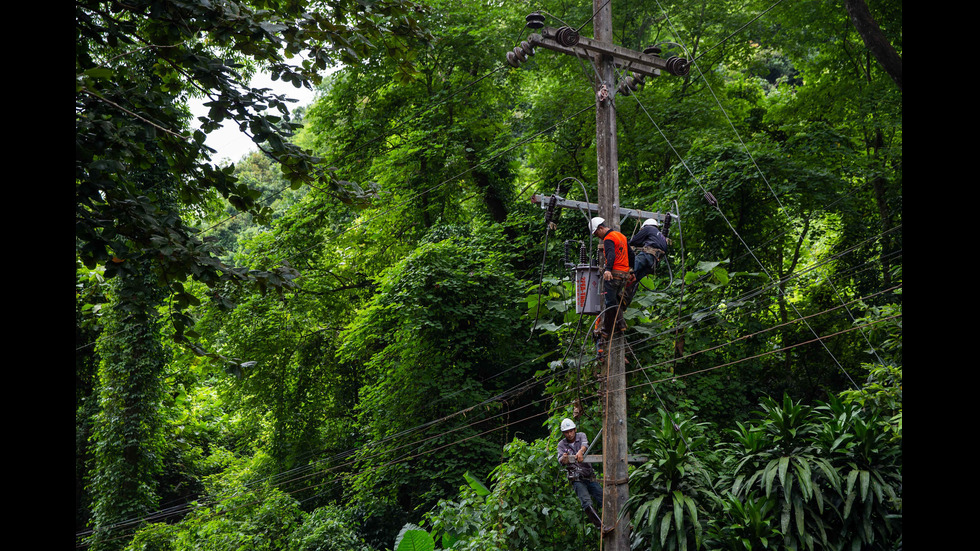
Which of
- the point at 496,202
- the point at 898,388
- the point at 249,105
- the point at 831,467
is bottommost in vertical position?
the point at 831,467

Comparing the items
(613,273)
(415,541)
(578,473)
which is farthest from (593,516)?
(613,273)

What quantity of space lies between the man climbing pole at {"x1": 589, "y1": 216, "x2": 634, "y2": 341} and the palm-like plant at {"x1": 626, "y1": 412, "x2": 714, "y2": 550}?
1290 mm

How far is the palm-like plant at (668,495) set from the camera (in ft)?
22.3

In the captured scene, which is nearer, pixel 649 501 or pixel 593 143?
pixel 649 501

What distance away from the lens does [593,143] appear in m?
16.4

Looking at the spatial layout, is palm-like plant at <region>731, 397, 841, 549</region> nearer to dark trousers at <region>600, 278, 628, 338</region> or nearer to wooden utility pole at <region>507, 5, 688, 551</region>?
wooden utility pole at <region>507, 5, 688, 551</region>

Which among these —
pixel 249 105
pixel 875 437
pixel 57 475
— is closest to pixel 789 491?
pixel 875 437

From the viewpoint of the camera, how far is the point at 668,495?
7.12 metres

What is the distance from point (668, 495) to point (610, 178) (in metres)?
3.52

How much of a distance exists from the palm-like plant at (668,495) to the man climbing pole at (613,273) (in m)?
1.29

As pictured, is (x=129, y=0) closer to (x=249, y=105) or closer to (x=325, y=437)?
(x=249, y=105)

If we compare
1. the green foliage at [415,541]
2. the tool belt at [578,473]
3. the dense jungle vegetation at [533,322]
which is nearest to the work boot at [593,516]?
the tool belt at [578,473]

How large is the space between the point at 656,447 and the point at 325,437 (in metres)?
12.7

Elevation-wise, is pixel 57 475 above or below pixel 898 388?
below
